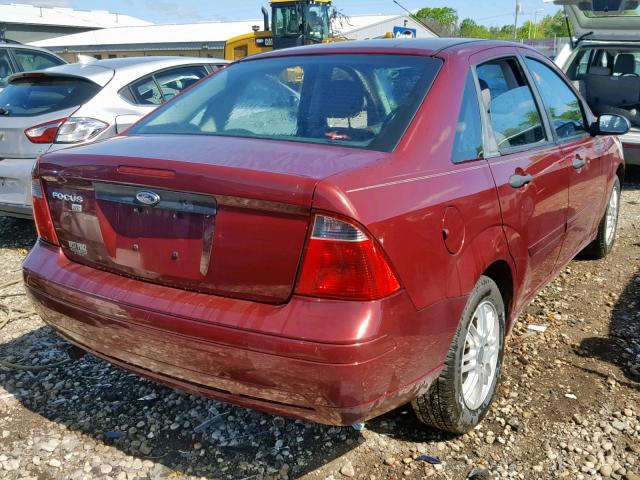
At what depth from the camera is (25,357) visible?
3.57 m

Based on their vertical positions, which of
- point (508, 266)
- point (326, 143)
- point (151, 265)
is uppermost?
point (326, 143)

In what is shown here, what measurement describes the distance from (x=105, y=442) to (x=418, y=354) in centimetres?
149

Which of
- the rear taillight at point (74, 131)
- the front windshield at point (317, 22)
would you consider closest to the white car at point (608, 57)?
→ the rear taillight at point (74, 131)

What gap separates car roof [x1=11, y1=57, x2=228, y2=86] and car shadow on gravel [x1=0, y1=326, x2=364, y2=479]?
3030 mm

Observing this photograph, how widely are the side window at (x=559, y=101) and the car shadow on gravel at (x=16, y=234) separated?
443 centimetres

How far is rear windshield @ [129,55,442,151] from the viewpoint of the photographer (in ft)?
8.29

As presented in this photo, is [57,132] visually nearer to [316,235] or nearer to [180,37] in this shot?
[316,235]

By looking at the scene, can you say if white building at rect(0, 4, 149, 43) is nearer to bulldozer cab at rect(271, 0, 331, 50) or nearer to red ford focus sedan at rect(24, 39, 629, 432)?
bulldozer cab at rect(271, 0, 331, 50)

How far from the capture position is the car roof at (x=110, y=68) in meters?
5.53

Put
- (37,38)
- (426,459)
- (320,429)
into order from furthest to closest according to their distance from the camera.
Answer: (37,38), (320,429), (426,459)

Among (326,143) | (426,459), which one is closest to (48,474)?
(426,459)

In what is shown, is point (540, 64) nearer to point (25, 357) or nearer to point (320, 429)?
point (320, 429)

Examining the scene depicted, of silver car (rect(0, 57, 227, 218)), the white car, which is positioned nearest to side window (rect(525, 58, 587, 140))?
silver car (rect(0, 57, 227, 218))

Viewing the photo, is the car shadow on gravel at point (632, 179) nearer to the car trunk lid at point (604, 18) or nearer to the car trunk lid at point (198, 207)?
the car trunk lid at point (604, 18)
